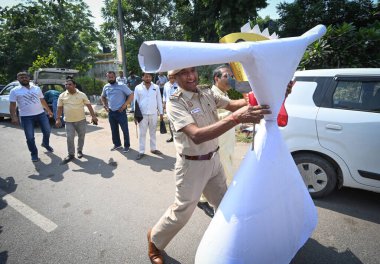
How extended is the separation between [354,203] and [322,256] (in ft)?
3.88

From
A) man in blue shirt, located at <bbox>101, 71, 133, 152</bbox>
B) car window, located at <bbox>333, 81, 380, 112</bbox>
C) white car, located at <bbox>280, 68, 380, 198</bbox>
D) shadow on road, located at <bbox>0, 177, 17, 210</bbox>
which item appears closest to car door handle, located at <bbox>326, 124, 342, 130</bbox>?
white car, located at <bbox>280, 68, 380, 198</bbox>

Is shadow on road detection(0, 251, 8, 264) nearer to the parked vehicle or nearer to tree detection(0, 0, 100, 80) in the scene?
the parked vehicle

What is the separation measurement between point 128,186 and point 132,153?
1.66m

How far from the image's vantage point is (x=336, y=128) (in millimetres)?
2781

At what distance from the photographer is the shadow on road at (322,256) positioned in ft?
7.22

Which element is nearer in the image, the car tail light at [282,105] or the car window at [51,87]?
the car tail light at [282,105]

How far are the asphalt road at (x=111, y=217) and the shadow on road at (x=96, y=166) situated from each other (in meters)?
0.02

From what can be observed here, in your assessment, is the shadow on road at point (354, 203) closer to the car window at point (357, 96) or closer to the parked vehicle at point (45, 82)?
the car window at point (357, 96)

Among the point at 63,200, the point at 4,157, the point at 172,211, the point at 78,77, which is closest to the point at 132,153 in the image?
the point at 63,200

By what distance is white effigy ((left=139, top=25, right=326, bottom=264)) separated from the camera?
55.9 inches

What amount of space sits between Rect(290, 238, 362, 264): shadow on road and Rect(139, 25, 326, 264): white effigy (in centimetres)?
59

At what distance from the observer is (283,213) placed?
1673mm

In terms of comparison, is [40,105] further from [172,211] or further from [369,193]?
[369,193]

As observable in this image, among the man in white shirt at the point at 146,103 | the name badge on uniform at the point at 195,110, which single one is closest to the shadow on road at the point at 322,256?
the name badge on uniform at the point at 195,110
